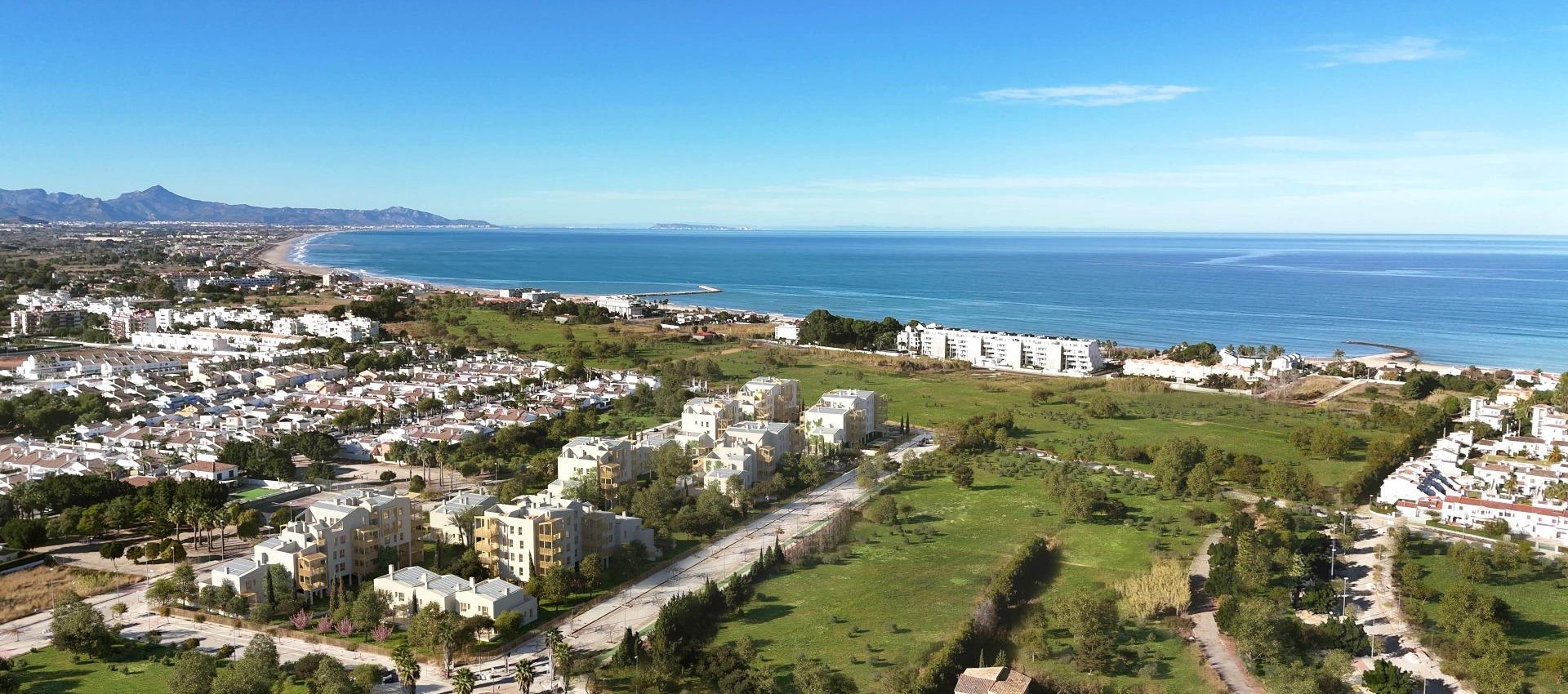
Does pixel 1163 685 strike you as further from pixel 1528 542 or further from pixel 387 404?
pixel 387 404

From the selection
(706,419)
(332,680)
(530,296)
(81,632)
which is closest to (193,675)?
(332,680)

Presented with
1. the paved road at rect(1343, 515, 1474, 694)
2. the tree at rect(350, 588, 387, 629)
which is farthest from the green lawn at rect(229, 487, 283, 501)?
the paved road at rect(1343, 515, 1474, 694)

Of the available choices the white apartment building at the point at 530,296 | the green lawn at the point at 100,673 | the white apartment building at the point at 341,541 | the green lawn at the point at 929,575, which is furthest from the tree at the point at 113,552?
the white apartment building at the point at 530,296

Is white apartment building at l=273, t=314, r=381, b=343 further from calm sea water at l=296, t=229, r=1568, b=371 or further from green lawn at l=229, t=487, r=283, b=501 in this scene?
calm sea water at l=296, t=229, r=1568, b=371

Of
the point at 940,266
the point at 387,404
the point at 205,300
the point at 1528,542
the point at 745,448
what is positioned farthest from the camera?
the point at 940,266

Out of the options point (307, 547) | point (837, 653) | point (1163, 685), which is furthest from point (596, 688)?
point (1163, 685)
